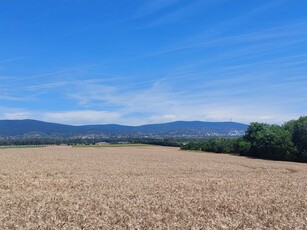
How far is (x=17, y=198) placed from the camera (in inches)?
773

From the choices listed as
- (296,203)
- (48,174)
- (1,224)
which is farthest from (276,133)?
(1,224)

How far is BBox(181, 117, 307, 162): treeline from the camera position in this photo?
7556 centimetres

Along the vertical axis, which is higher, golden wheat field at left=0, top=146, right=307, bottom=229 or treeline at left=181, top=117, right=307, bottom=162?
treeline at left=181, top=117, right=307, bottom=162

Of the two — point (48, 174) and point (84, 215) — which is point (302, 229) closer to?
point (84, 215)

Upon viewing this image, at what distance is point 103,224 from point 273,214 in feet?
22.1

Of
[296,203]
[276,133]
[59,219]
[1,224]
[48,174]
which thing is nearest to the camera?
[1,224]

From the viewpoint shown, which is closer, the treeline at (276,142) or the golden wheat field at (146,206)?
the golden wheat field at (146,206)

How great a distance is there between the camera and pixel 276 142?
77.1 meters

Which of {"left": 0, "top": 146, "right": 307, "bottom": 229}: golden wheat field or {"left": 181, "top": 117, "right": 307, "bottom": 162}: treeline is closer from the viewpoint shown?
{"left": 0, "top": 146, "right": 307, "bottom": 229}: golden wheat field

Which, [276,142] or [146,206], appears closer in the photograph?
[146,206]

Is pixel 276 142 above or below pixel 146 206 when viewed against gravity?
above

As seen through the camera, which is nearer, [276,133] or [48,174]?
[48,174]

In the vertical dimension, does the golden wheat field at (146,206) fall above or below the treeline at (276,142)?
below

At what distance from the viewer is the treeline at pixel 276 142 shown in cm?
7556
